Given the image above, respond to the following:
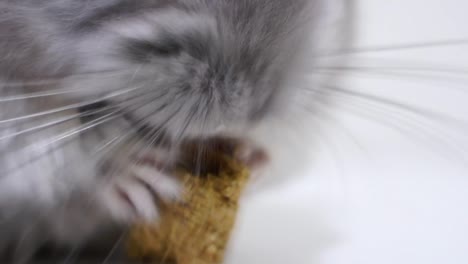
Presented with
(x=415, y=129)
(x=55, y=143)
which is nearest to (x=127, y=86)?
(x=55, y=143)

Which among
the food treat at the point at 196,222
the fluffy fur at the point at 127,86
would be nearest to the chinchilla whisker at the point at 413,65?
the fluffy fur at the point at 127,86

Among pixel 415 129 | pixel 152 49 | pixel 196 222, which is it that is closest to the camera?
pixel 152 49

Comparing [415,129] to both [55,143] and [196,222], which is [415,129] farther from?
[55,143]

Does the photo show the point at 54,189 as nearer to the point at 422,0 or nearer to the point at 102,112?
the point at 102,112

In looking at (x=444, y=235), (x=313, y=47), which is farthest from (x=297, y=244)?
(x=313, y=47)

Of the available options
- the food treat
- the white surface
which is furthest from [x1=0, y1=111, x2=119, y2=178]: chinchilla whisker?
the white surface

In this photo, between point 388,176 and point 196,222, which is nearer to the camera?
point 196,222

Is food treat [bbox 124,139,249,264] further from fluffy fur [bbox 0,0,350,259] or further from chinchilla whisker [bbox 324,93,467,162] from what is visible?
chinchilla whisker [bbox 324,93,467,162]
